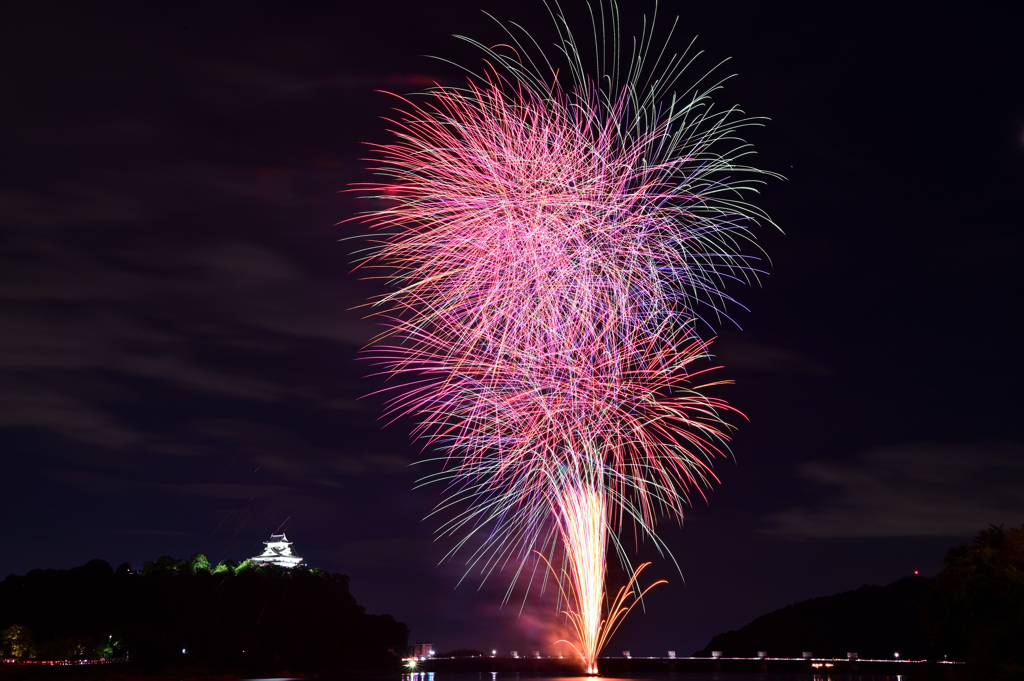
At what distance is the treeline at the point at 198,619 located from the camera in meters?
92.2

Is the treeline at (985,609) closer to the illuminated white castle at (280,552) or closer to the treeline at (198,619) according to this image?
the treeline at (198,619)

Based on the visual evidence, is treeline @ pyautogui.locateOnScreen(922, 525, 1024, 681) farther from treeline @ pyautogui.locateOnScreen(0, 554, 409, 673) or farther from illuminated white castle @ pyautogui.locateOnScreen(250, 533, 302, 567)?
illuminated white castle @ pyautogui.locateOnScreen(250, 533, 302, 567)

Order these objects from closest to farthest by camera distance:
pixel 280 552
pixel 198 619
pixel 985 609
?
1. pixel 985 609
2. pixel 198 619
3. pixel 280 552

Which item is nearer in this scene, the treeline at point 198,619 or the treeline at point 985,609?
the treeline at point 985,609

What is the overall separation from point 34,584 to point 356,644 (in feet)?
137

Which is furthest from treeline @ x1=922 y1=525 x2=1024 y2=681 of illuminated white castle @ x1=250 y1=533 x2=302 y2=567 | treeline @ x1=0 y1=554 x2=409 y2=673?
illuminated white castle @ x1=250 y1=533 x2=302 y2=567

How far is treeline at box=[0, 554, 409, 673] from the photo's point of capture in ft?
303

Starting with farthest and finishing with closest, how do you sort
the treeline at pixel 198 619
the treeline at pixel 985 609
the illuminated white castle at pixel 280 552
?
the illuminated white castle at pixel 280 552, the treeline at pixel 198 619, the treeline at pixel 985 609

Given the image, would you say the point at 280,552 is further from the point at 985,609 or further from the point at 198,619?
the point at 985,609

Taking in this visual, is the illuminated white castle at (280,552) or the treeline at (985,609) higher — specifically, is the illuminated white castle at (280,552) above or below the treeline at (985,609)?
above

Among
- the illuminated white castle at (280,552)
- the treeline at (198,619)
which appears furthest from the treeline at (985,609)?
the illuminated white castle at (280,552)

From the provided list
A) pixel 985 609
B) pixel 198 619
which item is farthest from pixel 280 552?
pixel 985 609

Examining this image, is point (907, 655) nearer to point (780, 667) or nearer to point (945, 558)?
point (780, 667)

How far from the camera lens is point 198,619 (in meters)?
106
